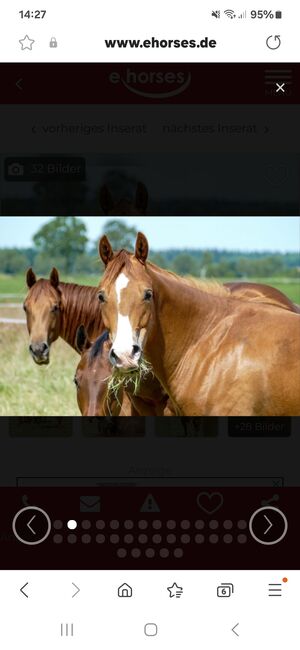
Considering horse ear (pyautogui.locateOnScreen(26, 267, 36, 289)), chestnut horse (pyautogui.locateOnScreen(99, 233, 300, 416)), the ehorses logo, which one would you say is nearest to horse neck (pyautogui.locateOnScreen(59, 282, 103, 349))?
chestnut horse (pyautogui.locateOnScreen(99, 233, 300, 416))

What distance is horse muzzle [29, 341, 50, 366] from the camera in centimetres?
317

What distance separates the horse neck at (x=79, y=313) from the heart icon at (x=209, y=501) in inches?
56.0

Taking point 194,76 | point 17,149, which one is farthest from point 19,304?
point 194,76

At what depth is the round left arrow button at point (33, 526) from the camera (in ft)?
8.36

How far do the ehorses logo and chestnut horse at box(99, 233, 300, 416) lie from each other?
0.61 meters

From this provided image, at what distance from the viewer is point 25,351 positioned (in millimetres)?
3098

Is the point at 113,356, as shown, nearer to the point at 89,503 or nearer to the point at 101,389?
the point at 89,503

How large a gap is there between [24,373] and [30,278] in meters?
0.38

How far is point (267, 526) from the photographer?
253cm
